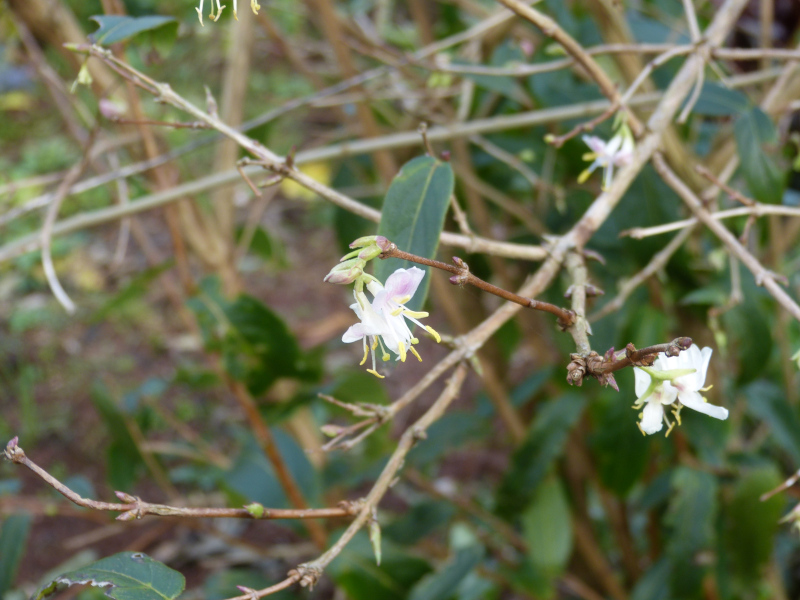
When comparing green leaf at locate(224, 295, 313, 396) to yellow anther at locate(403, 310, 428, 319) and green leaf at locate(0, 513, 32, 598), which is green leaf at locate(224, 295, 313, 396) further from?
yellow anther at locate(403, 310, 428, 319)

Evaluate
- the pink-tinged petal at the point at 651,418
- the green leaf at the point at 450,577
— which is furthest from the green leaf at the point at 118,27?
the green leaf at the point at 450,577

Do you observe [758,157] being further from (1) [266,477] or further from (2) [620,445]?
(1) [266,477]

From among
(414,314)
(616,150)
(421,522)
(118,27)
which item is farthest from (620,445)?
(118,27)

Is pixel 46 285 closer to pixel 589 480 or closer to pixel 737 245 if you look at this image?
pixel 589 480

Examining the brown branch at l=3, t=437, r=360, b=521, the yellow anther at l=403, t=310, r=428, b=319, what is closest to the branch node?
the brown branch at l=3, t=437, r=360, b=521

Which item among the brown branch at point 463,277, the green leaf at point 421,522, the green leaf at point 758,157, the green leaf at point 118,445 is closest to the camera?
the brown branch at point 463,277

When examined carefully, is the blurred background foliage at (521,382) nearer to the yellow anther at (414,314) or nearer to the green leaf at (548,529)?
the green leaf at (548,529)
